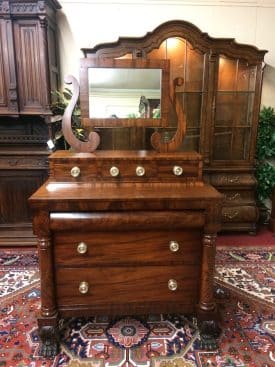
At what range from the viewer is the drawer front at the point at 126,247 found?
1.51 metres

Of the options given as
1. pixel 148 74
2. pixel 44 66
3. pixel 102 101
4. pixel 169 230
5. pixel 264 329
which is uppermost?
pixel 44 66

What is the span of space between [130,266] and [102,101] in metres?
0.99

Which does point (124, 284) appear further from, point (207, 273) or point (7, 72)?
point (7, 72)

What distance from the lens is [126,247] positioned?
1522 millimetres

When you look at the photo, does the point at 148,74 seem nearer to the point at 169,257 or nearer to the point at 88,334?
the point at 169,257

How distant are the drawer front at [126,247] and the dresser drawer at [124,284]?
48 millimetres

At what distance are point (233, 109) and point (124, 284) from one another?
2.24 metres

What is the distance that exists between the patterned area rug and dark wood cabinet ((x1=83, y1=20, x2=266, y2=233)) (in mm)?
1118

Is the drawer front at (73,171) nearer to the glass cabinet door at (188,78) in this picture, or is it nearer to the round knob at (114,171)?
the round knob at (114,171)

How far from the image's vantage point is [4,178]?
277 cm

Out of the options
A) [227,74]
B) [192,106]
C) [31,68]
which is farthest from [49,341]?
[227,74]

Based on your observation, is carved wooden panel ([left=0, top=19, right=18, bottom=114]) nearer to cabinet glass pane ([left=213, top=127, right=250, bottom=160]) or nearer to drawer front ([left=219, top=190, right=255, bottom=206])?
cabinet glass pane ([left=213, top=127, right=250, bottom=160])

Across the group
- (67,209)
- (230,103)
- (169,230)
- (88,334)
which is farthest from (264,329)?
(230,103)

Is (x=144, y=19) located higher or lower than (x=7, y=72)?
higher
